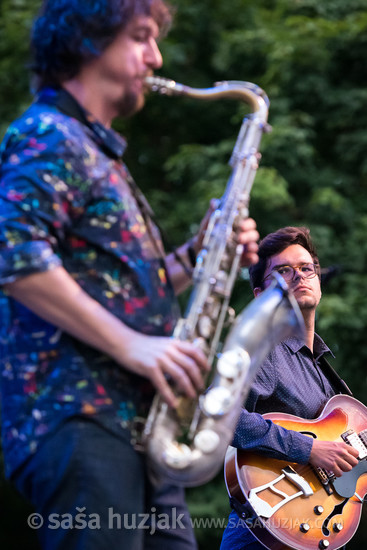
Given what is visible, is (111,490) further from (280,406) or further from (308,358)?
(308,358)

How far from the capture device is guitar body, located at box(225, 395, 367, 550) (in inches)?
113

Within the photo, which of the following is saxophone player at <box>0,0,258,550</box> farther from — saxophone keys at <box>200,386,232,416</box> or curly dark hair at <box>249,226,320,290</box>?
curly dark hair at <box>249,226,320,290</box>

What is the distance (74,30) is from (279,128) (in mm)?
6837

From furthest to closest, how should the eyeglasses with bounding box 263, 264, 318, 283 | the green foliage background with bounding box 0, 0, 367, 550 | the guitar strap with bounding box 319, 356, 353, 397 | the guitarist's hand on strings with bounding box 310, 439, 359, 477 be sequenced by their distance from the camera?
the green foliage background with bounding box 0, 0, 367, 550, the guitar strap with bounding box 319, 356, 353, 397, the eyeglasses with bounding box 263, 264, 318, 283, the guitarist's hand on strings with bounding box 310, 439, 359, 477

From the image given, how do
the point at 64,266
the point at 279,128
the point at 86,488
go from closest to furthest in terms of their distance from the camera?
the point at 86,488 < the point at 64,266 < the point at 279,128

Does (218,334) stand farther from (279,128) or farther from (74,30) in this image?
(279,128)

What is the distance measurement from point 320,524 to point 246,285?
17.9 feet

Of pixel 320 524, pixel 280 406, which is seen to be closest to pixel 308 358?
pixel 280 406

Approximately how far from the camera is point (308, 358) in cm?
333

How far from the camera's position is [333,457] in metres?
3.04

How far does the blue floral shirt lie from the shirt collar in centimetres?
2

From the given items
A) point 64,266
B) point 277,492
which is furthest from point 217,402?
point 277,492

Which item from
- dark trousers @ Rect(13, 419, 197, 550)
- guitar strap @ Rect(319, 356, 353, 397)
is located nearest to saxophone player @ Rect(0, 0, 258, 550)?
dark trousers @ Rect(13, 419, 197, 550)

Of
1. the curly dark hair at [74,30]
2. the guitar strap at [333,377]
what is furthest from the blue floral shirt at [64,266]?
the guitar strap at [333,377]
